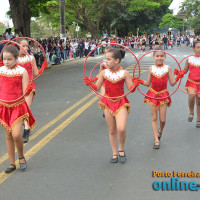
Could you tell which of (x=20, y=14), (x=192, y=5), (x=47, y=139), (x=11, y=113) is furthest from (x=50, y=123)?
(x=192, y=5)

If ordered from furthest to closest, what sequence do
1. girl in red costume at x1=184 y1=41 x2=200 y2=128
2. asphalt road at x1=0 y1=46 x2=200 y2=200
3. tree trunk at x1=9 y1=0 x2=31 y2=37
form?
tree trunk at x1=9 y1=0 x2=31 y2=37, girl in red costume at x1=184 y1=41 x2=200 y2=128, asphalt road at x1=0 y1=46 x2=200 y2=200

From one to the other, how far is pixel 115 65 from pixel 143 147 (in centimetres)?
166

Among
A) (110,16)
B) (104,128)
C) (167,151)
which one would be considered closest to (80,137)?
(104,128)

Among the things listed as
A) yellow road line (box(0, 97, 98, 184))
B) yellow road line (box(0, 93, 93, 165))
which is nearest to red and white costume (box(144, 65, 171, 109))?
yellow road line (box(0, 97, 98, 184))

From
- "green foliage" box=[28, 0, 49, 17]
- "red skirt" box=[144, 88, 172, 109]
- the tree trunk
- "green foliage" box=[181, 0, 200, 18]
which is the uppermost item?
"green foliage" box=[181, 0, 200, 18]

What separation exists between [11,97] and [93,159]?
1584mm

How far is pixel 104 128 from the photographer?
7035 mm

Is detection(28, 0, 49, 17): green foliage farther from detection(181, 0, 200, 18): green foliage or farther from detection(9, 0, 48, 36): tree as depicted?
detection(181, 0, 200, 18): green foliage

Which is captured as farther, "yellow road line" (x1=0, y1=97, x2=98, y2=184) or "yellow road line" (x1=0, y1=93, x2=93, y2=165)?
"yellow road line" (x1=0, y1=93, x2=93, y2=165)

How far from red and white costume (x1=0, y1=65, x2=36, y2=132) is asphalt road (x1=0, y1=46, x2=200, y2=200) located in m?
0.79

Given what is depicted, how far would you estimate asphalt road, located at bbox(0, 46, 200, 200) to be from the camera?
4.15m

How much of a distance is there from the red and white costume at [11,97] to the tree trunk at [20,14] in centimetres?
1661

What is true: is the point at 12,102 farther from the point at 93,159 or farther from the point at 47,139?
the point at 47,139

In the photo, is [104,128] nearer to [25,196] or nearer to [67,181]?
[67,181]
